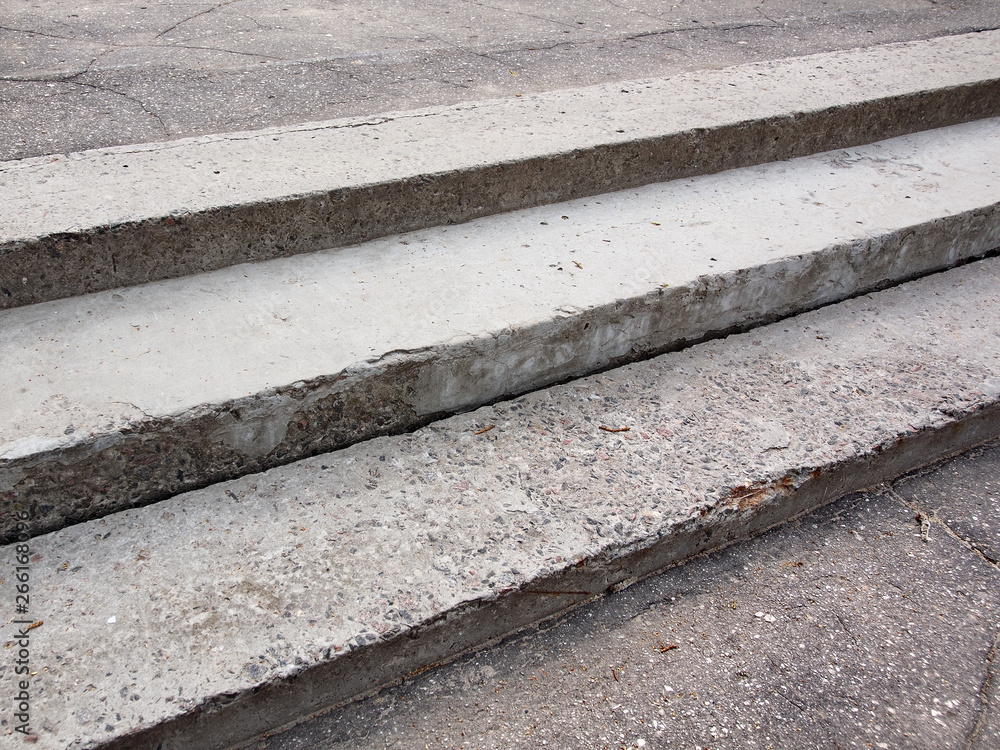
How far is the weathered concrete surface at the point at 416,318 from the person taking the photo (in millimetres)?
1782

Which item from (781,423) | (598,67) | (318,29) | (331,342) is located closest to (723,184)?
(781,423)

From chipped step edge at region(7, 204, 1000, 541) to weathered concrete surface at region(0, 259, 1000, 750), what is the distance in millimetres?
55

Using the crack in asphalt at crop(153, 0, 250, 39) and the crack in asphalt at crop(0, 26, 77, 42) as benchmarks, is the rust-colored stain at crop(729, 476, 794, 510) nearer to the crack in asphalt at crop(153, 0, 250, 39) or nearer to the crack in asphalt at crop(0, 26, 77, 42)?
the crack in asphalt at crop(153, 0, 250, 39)

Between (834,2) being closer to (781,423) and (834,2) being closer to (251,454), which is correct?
(781,423)

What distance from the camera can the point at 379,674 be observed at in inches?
65.9

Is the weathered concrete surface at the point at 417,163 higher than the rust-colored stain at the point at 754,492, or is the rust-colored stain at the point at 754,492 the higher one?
the weathered concrete surface at the point at 417,163

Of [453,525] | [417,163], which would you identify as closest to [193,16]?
[417,163]

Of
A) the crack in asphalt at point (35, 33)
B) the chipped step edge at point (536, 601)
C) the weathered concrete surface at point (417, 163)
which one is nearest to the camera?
the chipped step edge at point (536, 601)

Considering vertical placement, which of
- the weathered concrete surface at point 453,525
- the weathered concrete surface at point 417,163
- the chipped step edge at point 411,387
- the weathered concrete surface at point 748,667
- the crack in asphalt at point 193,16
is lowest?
the weathered concrete surface at point 748,667

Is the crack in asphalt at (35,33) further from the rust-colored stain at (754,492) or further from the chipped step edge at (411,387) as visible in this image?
the rust-colored stain at (754,492)

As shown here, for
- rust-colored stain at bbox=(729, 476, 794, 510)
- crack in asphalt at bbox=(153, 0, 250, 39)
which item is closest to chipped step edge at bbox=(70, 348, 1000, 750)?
rust-colored stain at bbox=(729, 476, 794, 510)

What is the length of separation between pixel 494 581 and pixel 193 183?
1.52 m

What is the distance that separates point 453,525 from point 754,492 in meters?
0.81

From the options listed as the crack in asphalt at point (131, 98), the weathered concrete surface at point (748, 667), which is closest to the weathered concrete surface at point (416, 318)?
the weathered concrete surface at point (748, 667)
